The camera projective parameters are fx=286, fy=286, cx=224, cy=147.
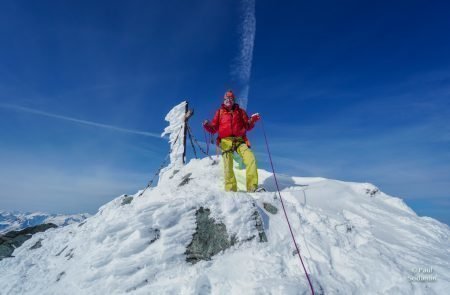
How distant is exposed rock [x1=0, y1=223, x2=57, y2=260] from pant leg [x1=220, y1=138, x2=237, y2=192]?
7980 mm

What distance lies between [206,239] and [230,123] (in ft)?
14.4

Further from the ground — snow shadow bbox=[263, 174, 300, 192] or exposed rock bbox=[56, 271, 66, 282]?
snow shadow bbox=[263, 174, 300, 192]

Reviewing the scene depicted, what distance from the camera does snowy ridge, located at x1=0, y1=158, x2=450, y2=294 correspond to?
19.1ft

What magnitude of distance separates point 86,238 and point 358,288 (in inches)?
287

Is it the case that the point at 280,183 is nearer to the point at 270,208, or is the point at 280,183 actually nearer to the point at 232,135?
the point at 232,135

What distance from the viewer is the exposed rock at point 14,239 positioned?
10197mm

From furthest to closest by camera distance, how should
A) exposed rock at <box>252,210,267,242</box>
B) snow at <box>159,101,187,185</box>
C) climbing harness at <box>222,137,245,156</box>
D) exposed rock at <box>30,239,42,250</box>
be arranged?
snow at <box>159,101,187,185</box> → exposed rock at <box>30,239,42,250</box> → climbing harness at <box>222,137,245,156</box> → exposed rock at <box>252,210,267,242</box>

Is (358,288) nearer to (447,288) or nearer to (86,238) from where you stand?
(447,288)

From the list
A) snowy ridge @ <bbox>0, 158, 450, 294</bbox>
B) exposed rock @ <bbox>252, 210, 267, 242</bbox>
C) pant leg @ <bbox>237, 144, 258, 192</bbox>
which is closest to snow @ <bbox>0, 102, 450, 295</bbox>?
snowy ridge @ <bbox>0, 158, 450, 294</bbox>

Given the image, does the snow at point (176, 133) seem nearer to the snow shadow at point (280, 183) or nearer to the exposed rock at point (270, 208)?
the snow shadow at point (280, 183)

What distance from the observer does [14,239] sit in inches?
437

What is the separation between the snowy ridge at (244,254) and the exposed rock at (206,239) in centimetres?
14

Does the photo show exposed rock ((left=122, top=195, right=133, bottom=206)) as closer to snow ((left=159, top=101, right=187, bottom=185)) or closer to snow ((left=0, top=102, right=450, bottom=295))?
snow ((left=0, top=102, right=450, bottom=295))

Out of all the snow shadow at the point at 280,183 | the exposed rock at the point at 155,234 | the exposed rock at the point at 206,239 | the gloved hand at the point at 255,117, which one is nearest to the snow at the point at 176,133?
the snow shadow at the point at 280,183
